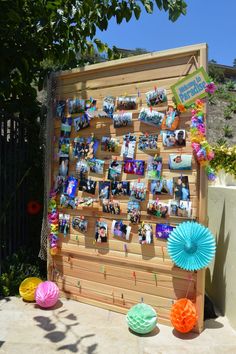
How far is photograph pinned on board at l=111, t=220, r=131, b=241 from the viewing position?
412 cm

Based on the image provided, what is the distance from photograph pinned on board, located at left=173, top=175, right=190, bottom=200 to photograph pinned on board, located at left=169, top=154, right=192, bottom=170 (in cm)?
10

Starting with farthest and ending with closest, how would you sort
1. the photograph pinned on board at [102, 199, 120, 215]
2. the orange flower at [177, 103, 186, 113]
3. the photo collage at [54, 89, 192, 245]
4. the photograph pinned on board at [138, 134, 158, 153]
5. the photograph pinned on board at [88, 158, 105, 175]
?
1. the photograph pinned on board at [88, 158, 105, 175]
2. the photograph pinned on board at [102, 199, 120, 215]
3. the photograph pinned on board at [138, 134, 158, 153]
4. the photo collage at [54, 89, 192, 245]
5. the orange flower at [177, 103, 186, 113]

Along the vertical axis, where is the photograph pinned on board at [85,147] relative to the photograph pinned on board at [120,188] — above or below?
above

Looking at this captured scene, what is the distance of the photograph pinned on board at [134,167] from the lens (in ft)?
13.2

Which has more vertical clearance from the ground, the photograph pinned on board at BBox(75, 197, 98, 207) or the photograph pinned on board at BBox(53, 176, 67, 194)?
the photograph pinned on board at BBox(53, 176, 67, 194)

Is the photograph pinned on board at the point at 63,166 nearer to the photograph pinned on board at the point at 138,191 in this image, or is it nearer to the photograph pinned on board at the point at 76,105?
the photograph pinned on board at the point at 76,105

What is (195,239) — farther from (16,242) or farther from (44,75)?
(44,75)

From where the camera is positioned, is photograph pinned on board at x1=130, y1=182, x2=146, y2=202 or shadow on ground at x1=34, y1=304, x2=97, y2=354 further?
photograph pinned on board at x1=130, y1=182, x2=146, y2=202

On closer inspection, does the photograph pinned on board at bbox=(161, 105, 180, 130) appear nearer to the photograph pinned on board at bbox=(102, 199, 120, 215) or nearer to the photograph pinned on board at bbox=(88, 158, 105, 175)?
the photograph pinned on board at bbox=(88, 158, 105, 175)

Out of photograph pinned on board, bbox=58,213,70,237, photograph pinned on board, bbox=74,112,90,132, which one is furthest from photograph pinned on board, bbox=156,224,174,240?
photograph pinned on board, bbox=74,112,90,132

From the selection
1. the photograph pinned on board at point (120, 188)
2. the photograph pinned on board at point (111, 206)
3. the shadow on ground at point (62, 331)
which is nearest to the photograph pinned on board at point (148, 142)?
the photograph pinned on board at point (120, 188)

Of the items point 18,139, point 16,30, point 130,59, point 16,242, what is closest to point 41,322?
point 16,242

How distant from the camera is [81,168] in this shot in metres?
4.46

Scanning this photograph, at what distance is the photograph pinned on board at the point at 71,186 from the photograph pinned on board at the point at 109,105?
0.88 metres
